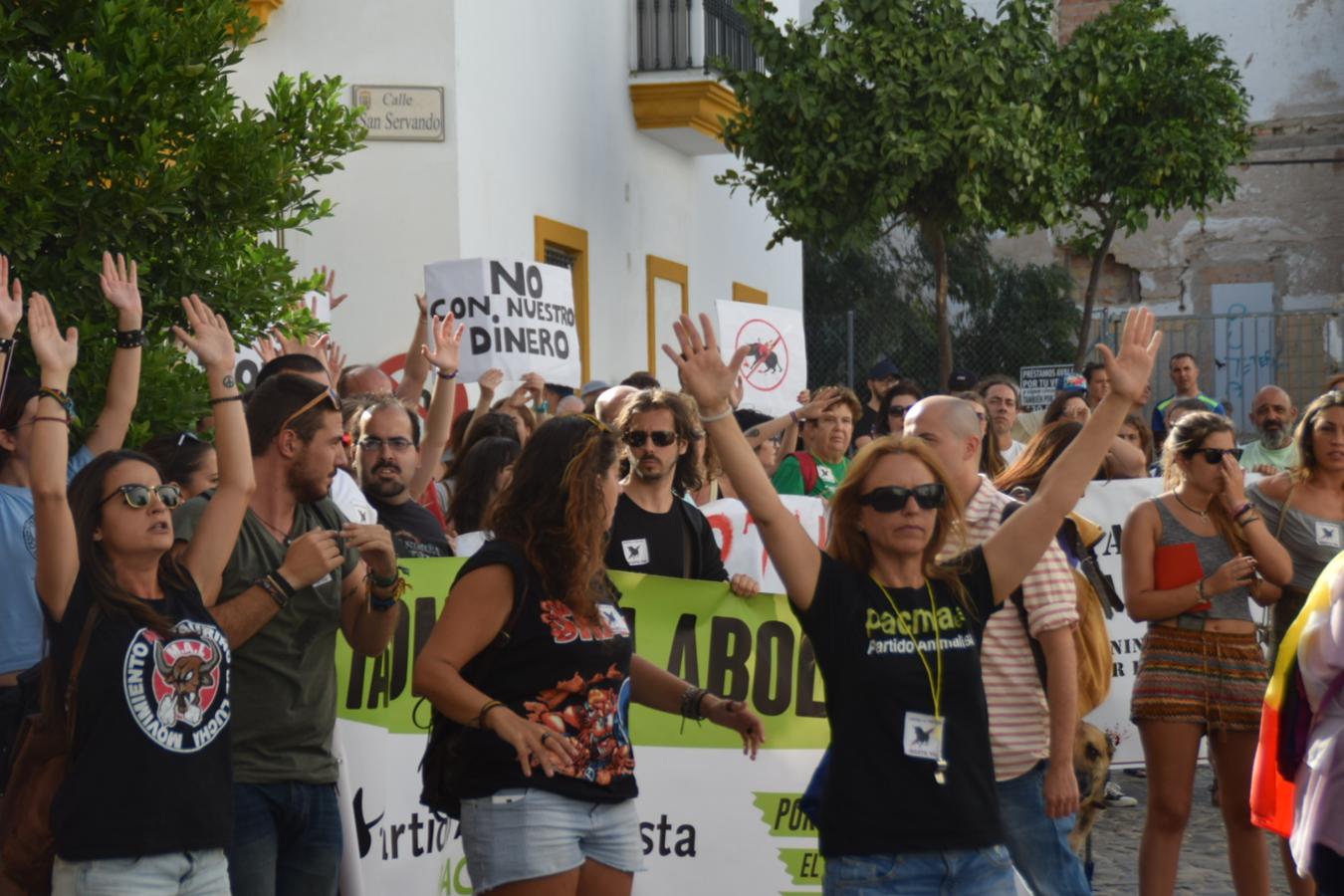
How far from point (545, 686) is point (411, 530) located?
2231 millimetres

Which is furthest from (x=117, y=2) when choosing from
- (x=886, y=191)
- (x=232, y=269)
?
(x=886, y=191)

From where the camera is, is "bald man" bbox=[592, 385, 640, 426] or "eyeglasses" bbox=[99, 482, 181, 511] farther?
"bald man" bbox=[592, 385, 640, 426]

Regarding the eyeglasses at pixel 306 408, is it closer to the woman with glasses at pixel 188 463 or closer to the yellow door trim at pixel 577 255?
the woman with glasses at pixel 188 463

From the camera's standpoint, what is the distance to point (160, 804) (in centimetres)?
432

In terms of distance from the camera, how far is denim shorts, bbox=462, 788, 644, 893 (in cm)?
465

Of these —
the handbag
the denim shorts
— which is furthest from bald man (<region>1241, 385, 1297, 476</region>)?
the handbag

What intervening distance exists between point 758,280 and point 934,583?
17.7 meters

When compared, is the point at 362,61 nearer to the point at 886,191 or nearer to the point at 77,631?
the point at 886,191

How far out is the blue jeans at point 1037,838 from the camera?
5.59m

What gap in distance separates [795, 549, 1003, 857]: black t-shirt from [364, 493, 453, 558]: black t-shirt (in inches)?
99.7

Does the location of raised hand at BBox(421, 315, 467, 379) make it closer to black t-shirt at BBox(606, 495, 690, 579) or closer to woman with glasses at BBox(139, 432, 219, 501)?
black t-shirt at BBox(606, 495, 690, 579)

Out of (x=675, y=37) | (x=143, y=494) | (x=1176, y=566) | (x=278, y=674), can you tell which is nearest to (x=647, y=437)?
(x=1176, y=566)

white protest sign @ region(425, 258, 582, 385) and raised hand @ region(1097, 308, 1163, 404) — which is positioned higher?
white protest sign @ region(425, 258, 582, 385)

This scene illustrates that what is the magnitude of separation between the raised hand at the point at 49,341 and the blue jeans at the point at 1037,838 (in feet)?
9.41
